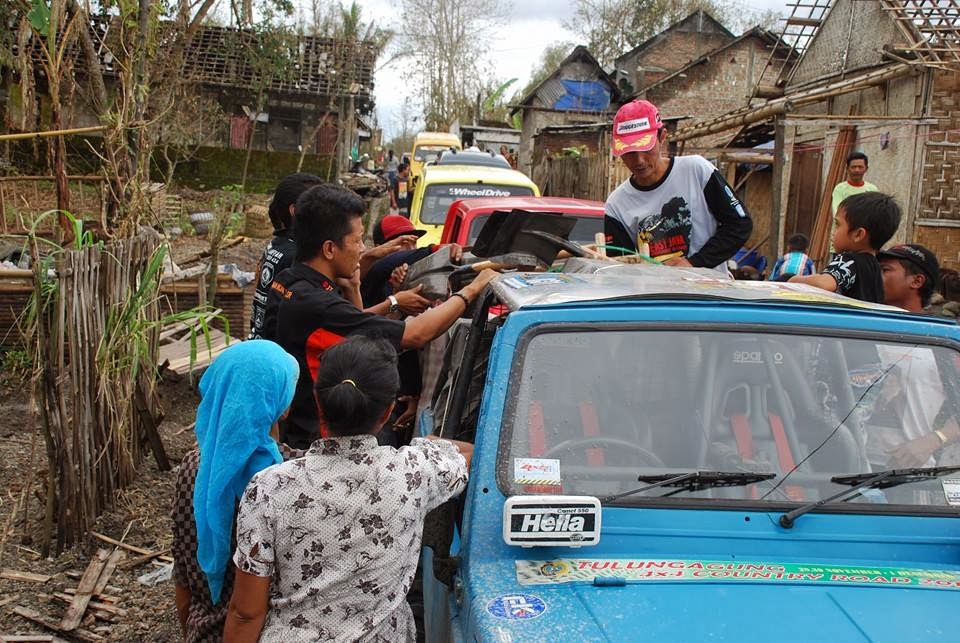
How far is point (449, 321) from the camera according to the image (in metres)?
3.26

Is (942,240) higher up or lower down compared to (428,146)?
lower down

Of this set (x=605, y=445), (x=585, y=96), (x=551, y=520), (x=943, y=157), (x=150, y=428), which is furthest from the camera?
(x=585, y=96)

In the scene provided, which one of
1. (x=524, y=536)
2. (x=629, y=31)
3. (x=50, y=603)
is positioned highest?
(x=629, y=31)

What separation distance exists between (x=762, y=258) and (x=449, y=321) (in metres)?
13.0

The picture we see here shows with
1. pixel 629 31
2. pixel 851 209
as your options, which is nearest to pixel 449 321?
pixel 851 209

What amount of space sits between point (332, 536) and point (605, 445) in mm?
823

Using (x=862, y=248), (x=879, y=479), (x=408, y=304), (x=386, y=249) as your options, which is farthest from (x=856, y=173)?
(x=879, y=479)

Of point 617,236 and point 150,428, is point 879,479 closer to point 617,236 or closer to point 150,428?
point 617,236

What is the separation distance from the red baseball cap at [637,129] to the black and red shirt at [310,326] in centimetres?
183

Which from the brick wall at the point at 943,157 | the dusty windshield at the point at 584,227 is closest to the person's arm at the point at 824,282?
the dusty windshield at the point at 584,227

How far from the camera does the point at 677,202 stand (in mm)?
4594

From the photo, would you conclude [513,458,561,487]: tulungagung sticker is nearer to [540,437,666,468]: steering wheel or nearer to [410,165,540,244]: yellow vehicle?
[540,437,666,468]: steering wheel

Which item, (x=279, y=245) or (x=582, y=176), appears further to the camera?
(x=582, y=176)

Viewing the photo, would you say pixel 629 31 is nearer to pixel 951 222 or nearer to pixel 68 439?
pixel 951 222
